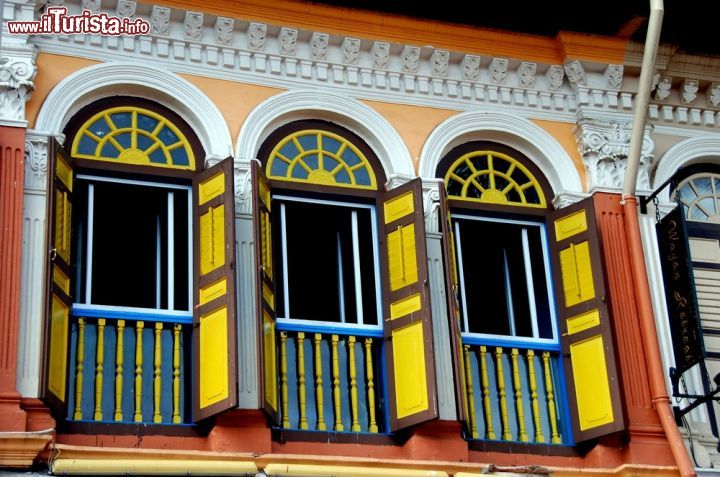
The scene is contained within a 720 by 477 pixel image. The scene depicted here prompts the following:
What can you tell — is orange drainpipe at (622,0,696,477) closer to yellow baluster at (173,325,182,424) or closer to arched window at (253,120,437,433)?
arched window at (253,120,437,433)

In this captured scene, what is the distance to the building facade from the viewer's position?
9.74 m

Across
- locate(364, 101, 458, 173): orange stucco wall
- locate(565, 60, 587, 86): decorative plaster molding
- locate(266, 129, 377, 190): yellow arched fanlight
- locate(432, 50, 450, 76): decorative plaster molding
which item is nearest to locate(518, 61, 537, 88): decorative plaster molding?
locate(565, 60, 587, 86): decorative plaster molding

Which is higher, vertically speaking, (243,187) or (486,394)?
(243,187)

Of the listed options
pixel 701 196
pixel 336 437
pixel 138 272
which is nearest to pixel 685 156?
pixel 701 196

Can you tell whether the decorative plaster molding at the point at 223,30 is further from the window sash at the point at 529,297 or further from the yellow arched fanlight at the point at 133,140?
the window sash at the point at 529,297

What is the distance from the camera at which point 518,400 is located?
1066cm

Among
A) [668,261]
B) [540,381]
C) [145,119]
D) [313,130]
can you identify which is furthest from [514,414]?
[145,119]

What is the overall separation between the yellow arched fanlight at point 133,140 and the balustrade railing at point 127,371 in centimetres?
128

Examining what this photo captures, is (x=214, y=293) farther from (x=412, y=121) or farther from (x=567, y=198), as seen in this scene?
(x=567, y=198)

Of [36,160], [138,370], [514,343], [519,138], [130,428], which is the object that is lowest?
[130,428]

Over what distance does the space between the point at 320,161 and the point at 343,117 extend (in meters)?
0.40

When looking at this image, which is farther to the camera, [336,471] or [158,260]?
[158,260]

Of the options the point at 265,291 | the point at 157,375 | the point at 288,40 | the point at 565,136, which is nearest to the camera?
the point at 157,375

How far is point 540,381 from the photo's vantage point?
10828 mm
